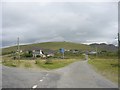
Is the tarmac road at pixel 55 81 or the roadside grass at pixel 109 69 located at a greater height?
the tarmac road at pixel 55 81

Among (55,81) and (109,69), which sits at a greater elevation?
(55,81)

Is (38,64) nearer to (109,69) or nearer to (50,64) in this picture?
(50,64)

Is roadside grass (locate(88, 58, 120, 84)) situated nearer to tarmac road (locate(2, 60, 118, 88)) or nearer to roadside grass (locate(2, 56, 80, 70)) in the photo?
tarmac road (locate(2, 60, 118, 88))

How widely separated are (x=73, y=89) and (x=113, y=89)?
198cm

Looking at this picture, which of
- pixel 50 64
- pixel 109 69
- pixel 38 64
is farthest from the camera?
pixel 50 64

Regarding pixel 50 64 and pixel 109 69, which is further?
pixel 50 64

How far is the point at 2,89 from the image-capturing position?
14.9 m

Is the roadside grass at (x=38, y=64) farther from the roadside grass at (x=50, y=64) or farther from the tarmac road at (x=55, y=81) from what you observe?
the tarmac road at (x=55, y=81)

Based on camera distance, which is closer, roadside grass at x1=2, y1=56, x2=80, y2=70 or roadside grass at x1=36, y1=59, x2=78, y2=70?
roadside grass at x1=2, y1=56, x2=80, y2=70

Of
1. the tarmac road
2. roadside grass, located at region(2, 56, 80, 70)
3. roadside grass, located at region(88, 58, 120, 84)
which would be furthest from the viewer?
roadside grass, located at region(2, 56, 80, 70)

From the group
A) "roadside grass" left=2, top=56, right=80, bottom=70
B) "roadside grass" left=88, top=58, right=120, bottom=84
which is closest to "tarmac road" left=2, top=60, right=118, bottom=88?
"roadside grass" left=88, top=58, right=120, bottom=84

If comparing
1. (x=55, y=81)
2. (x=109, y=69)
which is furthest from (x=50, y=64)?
(x=55, y=81)

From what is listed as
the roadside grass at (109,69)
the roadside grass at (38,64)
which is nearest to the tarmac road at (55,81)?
the roadside grass at (109,69)

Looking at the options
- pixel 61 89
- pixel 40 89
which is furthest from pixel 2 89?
pixel 61 89
